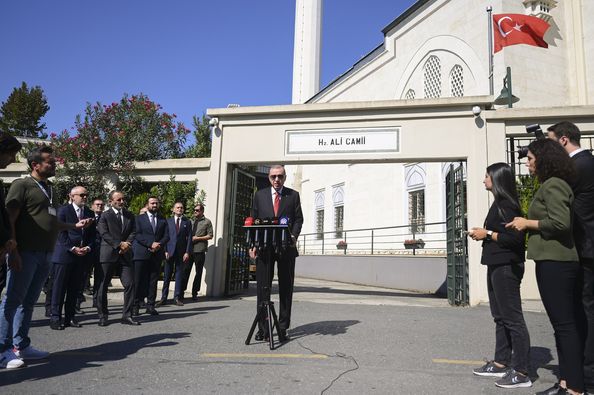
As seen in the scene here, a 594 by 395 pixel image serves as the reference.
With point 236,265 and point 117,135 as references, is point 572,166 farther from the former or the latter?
point 117,135

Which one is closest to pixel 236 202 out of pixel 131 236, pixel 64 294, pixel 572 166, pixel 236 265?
pixel 236 265

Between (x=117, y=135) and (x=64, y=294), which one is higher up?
(x=117, y=135)

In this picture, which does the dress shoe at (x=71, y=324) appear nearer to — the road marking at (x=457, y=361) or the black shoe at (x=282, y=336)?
the black shoe at (x=282, y=336)

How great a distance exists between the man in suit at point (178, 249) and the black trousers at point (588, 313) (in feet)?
22.9

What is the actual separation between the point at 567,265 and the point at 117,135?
40.5 ft

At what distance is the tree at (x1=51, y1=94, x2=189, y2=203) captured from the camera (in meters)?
12.4

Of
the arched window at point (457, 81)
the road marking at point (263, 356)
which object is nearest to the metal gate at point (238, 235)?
the road marking at point (263, 356)

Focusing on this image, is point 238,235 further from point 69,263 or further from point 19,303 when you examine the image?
point 19,303

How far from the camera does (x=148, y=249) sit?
7.21 meters

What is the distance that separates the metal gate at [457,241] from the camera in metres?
9.77

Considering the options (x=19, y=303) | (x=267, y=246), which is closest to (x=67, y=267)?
(x=19, y=303)

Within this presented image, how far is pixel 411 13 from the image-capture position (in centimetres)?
2450

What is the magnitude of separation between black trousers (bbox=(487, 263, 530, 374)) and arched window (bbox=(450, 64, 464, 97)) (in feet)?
61.4

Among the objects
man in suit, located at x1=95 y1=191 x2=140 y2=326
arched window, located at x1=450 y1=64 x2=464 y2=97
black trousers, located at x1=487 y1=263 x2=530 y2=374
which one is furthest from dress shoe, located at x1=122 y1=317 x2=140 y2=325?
arched window, located at x1=450 y1=64 x2=464 y2=97
